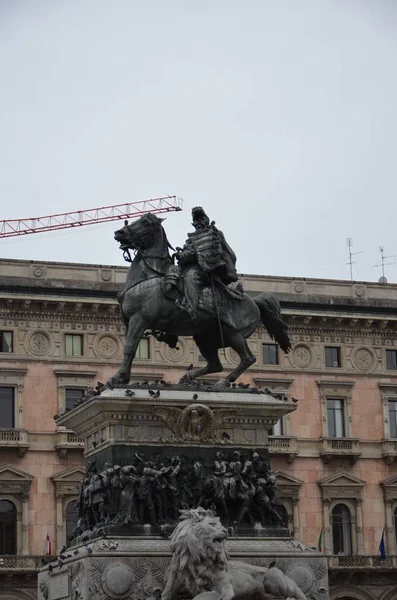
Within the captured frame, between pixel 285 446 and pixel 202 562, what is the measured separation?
4775 centimetres

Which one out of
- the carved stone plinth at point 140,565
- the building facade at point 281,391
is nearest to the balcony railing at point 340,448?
the building facade at point 281,391

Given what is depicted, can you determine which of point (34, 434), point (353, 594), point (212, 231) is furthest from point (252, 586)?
point (353, 594)

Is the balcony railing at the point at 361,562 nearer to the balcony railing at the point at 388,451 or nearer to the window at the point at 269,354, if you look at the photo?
the balcony railing at the point at 388,451

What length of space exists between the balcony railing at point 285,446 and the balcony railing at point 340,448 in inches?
55.8

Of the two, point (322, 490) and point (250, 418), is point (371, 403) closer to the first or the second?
point (322, 490)

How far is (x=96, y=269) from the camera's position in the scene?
67438 mm

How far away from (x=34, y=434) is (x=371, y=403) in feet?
51.5

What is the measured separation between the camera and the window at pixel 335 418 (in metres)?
69.5

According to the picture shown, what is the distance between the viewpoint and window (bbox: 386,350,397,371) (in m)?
71.6

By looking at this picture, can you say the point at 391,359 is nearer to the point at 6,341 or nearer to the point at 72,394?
the point at 72,394

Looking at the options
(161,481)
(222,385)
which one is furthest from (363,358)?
(161,481)

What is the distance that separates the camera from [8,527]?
63469 mm

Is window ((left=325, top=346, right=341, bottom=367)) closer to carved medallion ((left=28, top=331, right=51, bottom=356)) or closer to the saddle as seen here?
carved medallion ((left=28, top=331, right=51, bottom=356))

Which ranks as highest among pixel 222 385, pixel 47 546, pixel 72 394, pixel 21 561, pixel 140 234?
pixel 72 394
